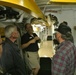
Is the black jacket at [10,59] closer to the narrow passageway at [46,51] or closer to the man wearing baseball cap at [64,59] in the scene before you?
the man wearing baseball cap at [64,59]

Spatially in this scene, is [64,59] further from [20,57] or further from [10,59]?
[10,59]

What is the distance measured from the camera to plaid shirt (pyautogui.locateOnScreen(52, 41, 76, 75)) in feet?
12.3

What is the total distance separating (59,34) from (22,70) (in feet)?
3.00

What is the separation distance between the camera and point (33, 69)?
18.1 ft

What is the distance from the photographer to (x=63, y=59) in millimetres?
3756

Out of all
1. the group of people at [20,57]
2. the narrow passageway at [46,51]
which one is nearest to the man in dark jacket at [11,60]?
the group of people at [20,57]

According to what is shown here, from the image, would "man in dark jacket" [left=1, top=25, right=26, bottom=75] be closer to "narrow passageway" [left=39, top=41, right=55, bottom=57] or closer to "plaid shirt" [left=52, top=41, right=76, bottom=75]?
"plaid shirt" [left=52, top=41, right=76, bottom=75]

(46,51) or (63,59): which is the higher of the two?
(63,59)

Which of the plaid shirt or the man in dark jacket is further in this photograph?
the plaid shirt

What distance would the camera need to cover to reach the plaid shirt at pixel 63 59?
12.3 feet

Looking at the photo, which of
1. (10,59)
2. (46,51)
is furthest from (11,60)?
(46,51)

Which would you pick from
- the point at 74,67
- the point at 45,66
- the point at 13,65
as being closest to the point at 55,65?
the point at 74,67

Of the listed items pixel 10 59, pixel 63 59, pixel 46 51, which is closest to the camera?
pixel 10 59

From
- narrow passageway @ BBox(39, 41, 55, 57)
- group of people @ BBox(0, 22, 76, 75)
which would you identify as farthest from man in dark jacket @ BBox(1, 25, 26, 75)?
narrow passageway @ BBox(39, 41, 55, 57)
